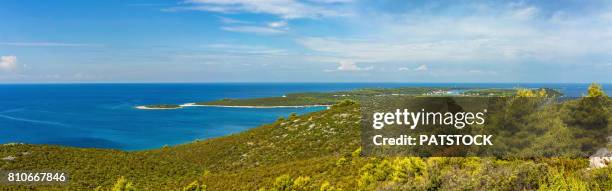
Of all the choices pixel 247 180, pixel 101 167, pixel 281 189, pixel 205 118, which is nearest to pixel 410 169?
pixel 281 189

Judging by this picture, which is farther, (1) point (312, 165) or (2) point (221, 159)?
(2) point (221, 159)

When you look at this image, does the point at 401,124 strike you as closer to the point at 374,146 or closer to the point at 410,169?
the point at 374,146

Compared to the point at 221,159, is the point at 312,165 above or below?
above

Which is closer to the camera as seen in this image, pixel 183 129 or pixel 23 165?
pixel 23 165

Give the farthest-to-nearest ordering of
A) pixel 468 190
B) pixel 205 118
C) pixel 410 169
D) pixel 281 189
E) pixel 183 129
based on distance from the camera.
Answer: pixel 205 118 → pixel 183 129 → pixel 281 189 → pixel 410 169 → pixel 468 190

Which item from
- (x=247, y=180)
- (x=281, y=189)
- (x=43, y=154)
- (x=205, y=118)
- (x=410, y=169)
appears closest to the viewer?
(x=410, y=169)

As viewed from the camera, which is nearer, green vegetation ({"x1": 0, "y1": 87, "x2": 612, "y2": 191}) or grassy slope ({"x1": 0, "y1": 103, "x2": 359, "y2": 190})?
green vegetation ({"x1": 0, "y1": 87, "x2": 612, "y2": 191})

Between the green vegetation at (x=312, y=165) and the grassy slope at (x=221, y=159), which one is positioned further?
the grassy slope at (x=221, y=159)

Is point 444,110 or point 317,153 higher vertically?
point 444,110
